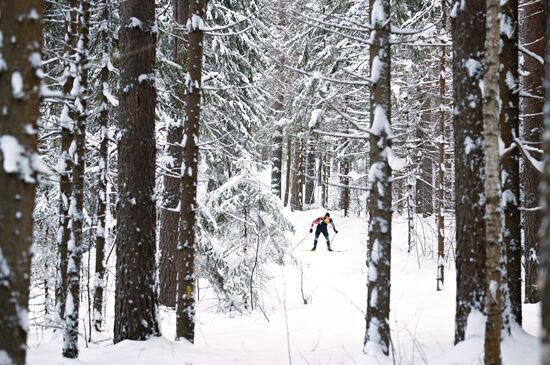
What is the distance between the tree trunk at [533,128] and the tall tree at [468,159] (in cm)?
447

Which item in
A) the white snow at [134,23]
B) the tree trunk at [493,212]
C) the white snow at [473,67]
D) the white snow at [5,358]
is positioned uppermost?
the white snow at [134,23]

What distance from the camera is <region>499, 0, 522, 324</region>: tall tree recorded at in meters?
6.12

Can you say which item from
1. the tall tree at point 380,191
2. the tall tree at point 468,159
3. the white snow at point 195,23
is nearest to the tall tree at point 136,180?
the white snow at point 195,23

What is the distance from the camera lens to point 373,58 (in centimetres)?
588

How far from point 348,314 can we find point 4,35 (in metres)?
8.95

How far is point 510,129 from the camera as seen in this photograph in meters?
6.09

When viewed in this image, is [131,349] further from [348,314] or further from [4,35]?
[348,314]

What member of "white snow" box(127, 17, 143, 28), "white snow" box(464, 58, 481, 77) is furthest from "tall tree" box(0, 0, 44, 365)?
"white snow" box(464, 58, 481, 77)

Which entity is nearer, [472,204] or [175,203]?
[472,204]

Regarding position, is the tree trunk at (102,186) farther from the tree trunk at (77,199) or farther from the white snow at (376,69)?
the white snow at (376,69)

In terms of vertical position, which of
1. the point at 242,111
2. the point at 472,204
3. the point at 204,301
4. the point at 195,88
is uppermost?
the point at 242,111

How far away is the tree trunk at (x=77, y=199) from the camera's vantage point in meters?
5.97

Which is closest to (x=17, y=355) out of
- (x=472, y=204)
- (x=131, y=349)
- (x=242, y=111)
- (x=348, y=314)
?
(x=131, y=349)

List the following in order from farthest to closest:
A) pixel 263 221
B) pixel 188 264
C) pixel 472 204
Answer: pixel 263 221, pixel 188 264, pixel 472 204
